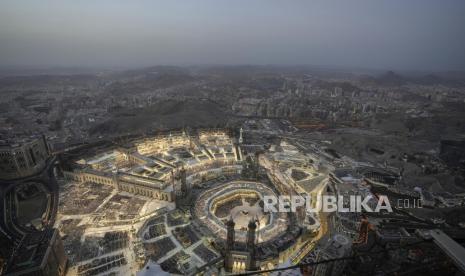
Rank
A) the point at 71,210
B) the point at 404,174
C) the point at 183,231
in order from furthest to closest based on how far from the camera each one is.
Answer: the point at 404,174 < the point at 71,210 < the point at 183,231

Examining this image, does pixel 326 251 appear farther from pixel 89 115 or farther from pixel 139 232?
pixel 89 115

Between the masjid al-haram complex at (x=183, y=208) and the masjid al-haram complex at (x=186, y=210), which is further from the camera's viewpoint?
the masjid al-haram complex at (x=183, y=208)

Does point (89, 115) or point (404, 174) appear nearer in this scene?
point (404, 174)

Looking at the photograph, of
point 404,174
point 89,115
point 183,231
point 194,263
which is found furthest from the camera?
point 89,115

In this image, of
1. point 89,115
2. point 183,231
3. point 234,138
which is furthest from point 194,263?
point 89,115

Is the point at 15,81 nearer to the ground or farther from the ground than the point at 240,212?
farther from the ground

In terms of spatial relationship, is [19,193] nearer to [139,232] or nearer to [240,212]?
[139,232]

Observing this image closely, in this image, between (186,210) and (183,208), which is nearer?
(186,210)

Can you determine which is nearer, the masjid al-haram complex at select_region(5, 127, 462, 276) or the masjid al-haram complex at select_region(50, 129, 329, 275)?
the masjid al-haram complex at select_region(5, 127, 462, 276)

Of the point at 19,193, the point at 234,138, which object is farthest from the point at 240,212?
the point at 19,193
